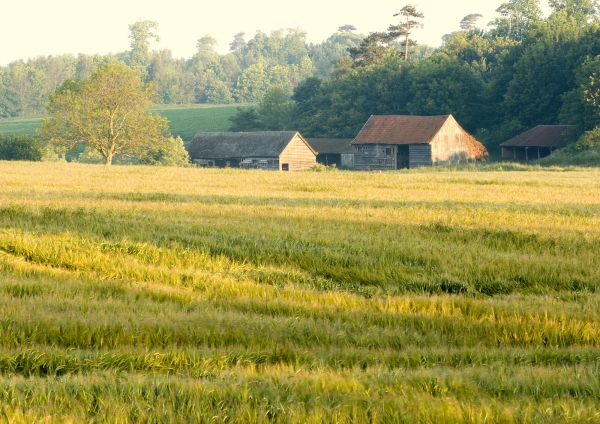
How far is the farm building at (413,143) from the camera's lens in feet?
280

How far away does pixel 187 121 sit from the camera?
152m

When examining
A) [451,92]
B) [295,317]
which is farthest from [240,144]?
[295,317]

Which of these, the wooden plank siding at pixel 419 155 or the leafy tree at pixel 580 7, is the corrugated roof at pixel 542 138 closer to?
the wooden plank siding at pixel 419 155

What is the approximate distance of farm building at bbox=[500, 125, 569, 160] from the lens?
8194 cm

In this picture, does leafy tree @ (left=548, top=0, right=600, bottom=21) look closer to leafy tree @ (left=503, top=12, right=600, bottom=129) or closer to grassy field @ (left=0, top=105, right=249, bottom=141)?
leafy tree @ (left=503, top=12, right=600, bottom=129)

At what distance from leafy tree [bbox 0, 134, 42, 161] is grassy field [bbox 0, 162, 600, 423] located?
178 ft

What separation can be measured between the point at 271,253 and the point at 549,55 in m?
79.6

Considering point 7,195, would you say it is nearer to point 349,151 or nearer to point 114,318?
point 114,318

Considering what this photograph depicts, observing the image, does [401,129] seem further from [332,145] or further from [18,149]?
[18,149]

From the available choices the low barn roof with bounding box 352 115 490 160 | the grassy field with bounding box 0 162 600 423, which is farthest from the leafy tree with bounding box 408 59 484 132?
the grassy field with bounding box 0 162 600 423

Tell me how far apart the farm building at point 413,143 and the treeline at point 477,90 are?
5.97 meters

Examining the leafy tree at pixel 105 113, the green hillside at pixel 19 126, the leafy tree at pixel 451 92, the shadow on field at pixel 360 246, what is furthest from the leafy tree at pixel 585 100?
the green hillside at pixel 19 126

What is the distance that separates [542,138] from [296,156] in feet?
83.1

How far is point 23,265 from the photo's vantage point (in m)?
12.4
